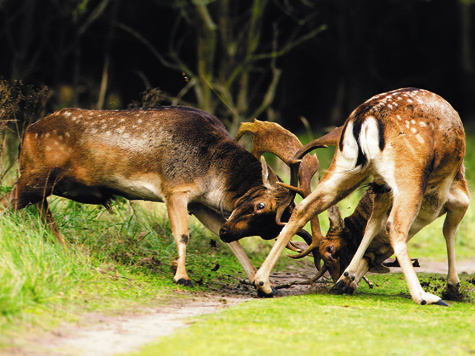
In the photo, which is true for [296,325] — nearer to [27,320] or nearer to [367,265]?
[27,320]

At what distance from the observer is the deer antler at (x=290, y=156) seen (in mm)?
6512

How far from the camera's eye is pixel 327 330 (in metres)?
4.37

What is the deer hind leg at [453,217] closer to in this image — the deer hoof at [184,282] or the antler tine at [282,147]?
the antler tine at [282,147]

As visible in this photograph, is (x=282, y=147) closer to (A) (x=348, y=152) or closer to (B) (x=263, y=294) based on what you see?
(A) (x=348, y=152)

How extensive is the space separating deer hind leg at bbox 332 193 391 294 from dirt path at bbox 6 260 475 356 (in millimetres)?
845

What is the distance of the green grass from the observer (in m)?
3.83

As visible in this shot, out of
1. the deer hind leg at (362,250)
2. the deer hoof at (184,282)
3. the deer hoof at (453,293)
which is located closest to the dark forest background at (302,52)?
the deer hoof at (184,282)

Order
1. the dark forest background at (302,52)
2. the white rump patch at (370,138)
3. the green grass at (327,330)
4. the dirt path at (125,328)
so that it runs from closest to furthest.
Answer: the dirt path at (125,328) < the green grass at (327,330) < the white rump patch at (370,138) < the dark forest background at (302,52)

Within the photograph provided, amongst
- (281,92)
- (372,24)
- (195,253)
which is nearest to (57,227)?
(195,253)

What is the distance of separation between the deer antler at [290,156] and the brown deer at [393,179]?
106 millimetres

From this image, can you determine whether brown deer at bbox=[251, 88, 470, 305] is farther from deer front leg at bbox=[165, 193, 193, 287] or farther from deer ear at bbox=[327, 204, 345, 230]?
deer front leg at bbox=[165, 193, 193, 287]

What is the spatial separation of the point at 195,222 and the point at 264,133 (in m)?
2.13

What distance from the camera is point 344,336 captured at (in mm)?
4195

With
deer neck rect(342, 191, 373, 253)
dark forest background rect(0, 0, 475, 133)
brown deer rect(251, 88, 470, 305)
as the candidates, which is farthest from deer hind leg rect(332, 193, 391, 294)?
dark forest background rect(0, 0, 475, 133)
